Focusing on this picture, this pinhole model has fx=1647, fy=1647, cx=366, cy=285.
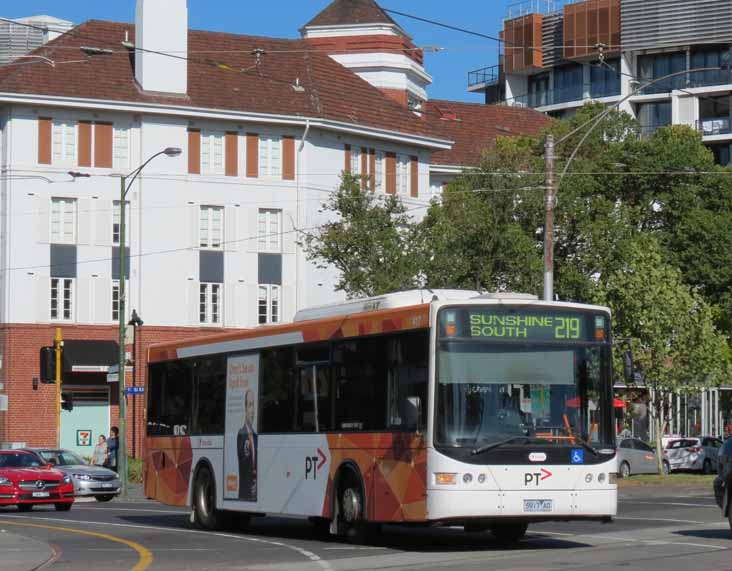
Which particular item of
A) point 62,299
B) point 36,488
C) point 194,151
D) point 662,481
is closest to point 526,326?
point 36,488

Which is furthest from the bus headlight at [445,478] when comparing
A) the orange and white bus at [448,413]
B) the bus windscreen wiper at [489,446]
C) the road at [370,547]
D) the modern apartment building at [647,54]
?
the modern apartment building at [647,54]

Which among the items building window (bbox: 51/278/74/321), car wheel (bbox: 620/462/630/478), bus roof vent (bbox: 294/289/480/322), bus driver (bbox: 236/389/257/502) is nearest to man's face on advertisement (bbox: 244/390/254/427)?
bus driver (bbox: 236/389/257/502)

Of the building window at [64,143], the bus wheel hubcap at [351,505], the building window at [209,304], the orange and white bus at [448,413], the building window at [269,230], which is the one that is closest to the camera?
the orange and white bus at [448,413]

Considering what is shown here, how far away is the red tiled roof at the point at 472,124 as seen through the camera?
75750 mm

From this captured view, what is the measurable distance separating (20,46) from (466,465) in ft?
191

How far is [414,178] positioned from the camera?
2687 inches

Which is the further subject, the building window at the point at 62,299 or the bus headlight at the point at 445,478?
the building window at the point at 62,299

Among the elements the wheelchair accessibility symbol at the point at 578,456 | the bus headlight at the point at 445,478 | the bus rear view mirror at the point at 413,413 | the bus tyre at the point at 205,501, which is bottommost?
the bus tyre at the point at 205,501

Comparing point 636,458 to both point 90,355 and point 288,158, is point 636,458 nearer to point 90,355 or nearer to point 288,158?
point 288,158

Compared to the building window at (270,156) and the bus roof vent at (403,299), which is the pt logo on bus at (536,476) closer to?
the bus roof vent at (403,299)

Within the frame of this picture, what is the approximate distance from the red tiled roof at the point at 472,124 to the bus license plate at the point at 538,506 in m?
53.8

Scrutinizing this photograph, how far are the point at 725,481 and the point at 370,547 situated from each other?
181 inches

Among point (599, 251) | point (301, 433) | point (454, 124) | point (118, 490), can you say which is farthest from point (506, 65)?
point (301, 433)

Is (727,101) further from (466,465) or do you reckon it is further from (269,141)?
(466,465)
